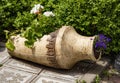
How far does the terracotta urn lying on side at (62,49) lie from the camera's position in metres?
4.25

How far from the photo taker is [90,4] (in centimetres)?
464

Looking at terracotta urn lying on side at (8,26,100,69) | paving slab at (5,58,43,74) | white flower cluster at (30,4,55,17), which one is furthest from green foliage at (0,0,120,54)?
paving slab at (5,58,43,74)

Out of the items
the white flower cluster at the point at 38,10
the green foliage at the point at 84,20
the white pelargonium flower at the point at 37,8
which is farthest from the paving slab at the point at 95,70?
the white pelargonium flower at the point at 37,8

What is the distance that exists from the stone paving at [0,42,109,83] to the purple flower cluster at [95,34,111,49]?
40cm

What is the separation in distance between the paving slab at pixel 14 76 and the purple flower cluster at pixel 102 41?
108 centimetres

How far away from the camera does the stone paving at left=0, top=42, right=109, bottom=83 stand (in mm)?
4289

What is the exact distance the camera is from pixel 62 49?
167 inches

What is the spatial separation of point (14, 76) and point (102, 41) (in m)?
1.44

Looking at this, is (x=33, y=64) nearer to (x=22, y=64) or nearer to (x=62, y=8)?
(x=22, y=64)

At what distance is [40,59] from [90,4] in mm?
1181

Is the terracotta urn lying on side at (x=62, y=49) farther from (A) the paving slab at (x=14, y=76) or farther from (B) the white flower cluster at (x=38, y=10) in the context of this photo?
(B) the white flower cluster at (x=38, y=10)

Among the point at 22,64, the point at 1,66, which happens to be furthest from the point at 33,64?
the point at 1,66

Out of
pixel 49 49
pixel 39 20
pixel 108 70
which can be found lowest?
pixel 108 70

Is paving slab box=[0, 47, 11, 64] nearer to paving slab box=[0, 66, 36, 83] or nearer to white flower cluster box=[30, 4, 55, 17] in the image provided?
paving slab box=[0, 66, 36, 83]
